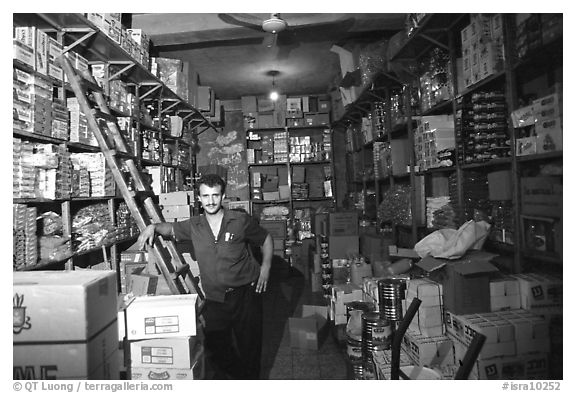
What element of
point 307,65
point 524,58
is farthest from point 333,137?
point 524,58

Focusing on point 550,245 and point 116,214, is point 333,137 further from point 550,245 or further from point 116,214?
point 550,245

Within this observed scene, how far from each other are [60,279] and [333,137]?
669 cm

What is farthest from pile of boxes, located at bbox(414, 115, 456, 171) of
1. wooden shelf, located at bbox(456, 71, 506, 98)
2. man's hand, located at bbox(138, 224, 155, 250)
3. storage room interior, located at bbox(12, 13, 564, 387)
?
man's hand, located at bbox(138, 224, 155, 250)

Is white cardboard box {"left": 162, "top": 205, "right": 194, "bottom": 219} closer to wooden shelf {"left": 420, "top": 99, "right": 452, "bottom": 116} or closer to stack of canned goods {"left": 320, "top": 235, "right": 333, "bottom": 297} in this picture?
stack of canned goods {"left": 320, "top": 235, "right": 333, "bottom": 297}

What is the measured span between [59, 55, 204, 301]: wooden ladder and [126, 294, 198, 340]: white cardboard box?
0.73m

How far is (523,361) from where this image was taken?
186 cm

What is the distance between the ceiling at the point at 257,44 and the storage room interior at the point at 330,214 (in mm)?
34

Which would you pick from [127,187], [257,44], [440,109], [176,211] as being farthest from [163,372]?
[257,44]

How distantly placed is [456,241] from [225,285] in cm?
156

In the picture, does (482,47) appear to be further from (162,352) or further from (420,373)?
(162,352)

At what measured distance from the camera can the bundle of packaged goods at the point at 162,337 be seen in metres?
1.74
